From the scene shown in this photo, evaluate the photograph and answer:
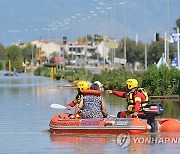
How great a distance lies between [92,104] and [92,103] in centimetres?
3

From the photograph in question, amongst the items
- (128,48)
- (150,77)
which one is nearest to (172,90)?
(150,77)

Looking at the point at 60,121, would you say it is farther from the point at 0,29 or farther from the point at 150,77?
the point at 0,29

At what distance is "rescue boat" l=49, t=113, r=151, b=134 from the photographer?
20.7 meters

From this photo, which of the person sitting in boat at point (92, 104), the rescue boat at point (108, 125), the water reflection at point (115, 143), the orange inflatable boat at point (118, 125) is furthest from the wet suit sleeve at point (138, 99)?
the person sitting in boat at point (92, 104)

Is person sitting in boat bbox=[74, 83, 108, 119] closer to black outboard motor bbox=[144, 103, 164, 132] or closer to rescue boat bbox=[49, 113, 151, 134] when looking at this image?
rescue boat bbox=[49, 113, 151, 134]

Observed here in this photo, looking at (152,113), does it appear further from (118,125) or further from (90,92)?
(90,92)

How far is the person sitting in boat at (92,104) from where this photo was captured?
71.2 ft

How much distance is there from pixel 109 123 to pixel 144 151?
12.3 ft

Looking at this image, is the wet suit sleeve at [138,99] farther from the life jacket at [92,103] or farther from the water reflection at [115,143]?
the life jacket at [92,103]

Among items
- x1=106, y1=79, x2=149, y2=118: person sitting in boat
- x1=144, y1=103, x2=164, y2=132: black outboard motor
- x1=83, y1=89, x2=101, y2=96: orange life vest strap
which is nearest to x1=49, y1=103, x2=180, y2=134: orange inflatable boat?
x1=144, y1=103, x2=164, y2=132: black outboard motor

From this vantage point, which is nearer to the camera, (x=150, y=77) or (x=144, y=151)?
(x=144, y=151)

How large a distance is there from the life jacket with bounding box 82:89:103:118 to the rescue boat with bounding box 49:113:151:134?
1.72 feet

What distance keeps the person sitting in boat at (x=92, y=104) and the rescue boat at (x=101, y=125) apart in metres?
0.52

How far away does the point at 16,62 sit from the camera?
195m
